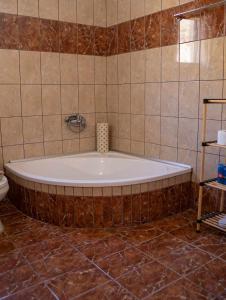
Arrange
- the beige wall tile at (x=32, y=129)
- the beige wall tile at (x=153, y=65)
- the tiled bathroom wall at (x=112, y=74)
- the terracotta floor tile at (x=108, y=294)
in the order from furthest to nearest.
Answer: the beige wall tile at (x=32, y=129), the beige wall tile at (x=153, y=65), the tiled bathroom wall at (x=112, y=74), the terracotta floor tile at (x=108, y=294)

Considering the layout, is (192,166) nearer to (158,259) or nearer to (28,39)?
(158,259)

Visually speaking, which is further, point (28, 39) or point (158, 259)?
point (28, 39)

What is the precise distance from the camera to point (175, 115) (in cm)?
298

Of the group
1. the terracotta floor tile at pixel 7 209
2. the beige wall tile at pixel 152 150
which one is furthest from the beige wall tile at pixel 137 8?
the terracotta floor tile at pixel 7 209

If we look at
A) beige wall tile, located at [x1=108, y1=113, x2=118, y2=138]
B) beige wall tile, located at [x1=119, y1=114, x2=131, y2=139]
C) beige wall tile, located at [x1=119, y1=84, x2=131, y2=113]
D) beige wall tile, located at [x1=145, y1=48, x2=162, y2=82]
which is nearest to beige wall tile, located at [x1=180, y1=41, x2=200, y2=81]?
beige wall tile, located at [x1=145, y1=48, x2=162, y2=82]

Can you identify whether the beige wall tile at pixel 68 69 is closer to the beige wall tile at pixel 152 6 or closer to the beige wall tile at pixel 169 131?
the beige wall tile at pixel 152 6

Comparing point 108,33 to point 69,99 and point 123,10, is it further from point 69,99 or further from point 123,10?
point 69,99

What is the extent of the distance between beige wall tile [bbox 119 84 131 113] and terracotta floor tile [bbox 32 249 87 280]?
6.21 feet

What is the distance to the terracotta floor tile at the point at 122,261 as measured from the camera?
6.25 ft

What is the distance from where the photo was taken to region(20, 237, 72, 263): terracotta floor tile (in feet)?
6.87

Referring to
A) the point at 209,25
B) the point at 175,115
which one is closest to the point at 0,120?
the point at 175,115

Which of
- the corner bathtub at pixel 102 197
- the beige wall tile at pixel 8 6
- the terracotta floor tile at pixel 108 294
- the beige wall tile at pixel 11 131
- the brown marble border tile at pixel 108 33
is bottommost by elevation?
the terracotta floor tile at pixel 108 294

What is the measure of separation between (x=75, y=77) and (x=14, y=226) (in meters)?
1.80

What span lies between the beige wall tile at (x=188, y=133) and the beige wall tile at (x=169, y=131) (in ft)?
0.20
